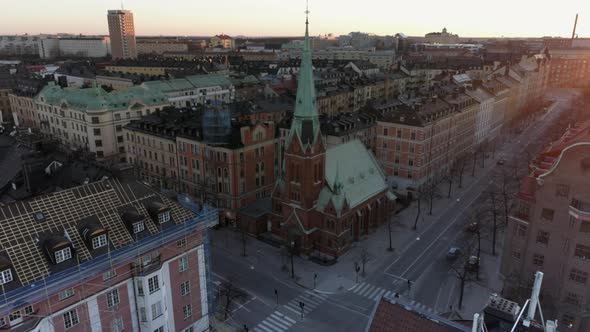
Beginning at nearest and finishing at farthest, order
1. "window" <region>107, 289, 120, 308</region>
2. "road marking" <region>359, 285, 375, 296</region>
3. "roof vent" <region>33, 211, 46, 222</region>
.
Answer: "roof vent" <region>33, 211, 46, 222</region> → "window" <region>107, 289, 120, 308</region> → "road marking" <region>359, 285, 375, 296</region>

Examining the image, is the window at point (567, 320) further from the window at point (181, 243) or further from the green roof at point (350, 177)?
the window at point (181, 243)

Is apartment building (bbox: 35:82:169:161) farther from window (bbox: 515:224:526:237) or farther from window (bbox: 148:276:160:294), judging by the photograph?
window (bbox: 515:224:526:237)

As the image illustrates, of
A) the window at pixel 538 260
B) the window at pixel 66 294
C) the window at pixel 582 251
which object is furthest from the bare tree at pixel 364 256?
the window at pixel 66 294

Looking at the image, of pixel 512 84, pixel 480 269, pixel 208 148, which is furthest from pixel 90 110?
pixel 512 84

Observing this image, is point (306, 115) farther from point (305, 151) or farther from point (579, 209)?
point (579, 209)

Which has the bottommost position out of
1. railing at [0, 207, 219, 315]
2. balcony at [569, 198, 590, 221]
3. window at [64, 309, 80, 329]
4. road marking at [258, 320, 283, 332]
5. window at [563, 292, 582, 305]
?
road marking at [258, 320, 283, 332]

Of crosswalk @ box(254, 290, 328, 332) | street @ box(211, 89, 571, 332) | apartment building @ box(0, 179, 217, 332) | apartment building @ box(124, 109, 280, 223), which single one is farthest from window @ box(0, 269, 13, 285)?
apartment building @ box(124, 109, 280, 223)

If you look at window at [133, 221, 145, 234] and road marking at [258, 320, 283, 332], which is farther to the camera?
road marking at [258, 320, 283, 332]

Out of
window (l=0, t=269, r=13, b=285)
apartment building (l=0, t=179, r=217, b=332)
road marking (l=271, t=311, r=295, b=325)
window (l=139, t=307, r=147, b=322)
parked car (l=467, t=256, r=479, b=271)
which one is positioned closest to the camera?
window (l=0, t=269, r=13, b=285)
